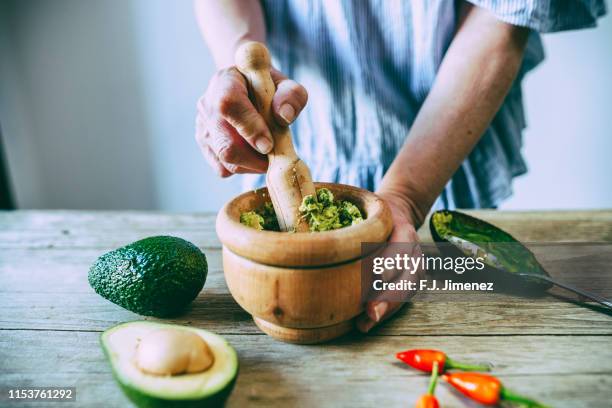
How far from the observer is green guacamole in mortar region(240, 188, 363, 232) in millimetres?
805

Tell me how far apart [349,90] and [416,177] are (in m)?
0.38

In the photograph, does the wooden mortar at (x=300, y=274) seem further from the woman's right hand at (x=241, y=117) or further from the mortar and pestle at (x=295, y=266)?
the woman's right hand at (x=241, y=117)

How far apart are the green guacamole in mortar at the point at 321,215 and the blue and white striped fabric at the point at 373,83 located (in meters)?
0.49

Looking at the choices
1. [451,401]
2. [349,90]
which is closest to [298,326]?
[451,401]

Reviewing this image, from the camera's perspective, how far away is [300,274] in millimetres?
685

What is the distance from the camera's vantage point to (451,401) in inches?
25.6

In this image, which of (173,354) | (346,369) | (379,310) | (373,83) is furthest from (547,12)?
(173,354)

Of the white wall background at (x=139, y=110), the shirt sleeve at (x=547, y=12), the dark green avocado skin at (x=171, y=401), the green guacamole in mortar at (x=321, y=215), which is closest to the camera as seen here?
the dark green avocado skin at (x=171, y=401)

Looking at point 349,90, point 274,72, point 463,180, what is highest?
point 274,72

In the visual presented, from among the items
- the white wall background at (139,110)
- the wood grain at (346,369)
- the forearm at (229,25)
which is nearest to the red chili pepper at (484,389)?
the wood grain at (346,369)

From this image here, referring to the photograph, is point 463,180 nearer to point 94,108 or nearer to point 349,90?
point 349,90

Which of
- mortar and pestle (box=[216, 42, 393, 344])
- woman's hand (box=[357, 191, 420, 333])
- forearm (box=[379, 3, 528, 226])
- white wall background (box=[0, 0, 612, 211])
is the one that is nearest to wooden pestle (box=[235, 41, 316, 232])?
mortar and pestle (box=[216, 42, 393, 344])

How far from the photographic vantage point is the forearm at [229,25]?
122cm

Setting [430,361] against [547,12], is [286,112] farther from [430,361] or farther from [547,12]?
[547,12]
